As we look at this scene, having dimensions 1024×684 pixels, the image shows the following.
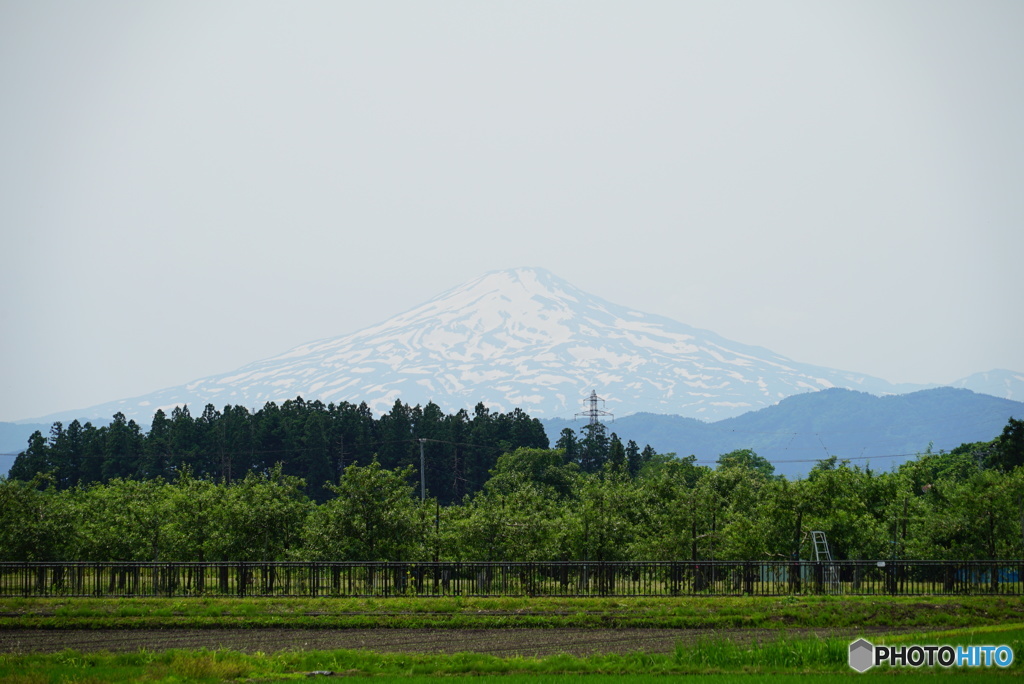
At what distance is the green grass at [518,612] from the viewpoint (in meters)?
29.4

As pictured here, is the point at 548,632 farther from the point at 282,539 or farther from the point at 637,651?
the point at 282,539

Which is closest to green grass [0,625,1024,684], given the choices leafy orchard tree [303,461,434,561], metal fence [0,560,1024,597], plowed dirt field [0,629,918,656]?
plowed dirt field [0,629,918,656]

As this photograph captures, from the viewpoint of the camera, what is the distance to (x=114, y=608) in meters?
32.2

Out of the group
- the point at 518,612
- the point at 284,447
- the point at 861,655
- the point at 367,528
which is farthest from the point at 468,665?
the point at 284,447

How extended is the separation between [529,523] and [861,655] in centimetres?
2097

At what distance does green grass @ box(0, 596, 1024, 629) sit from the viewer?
2941 centimetres

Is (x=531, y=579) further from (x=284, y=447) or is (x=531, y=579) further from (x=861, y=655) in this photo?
(x=284, y=447)

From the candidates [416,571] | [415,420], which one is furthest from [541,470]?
[416,571]

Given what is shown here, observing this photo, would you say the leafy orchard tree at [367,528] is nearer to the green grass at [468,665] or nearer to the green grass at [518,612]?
the green grass at [518,612]

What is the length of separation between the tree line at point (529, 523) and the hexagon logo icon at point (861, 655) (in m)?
19.5

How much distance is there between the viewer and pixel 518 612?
1235 inches

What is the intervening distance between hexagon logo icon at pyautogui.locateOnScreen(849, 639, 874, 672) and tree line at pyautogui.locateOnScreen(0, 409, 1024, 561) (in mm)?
19526

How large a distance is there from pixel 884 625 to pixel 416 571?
18001mm

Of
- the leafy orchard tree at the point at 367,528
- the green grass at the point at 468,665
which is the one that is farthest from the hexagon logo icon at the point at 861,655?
the leafy orchard tree at the point at 367,528
